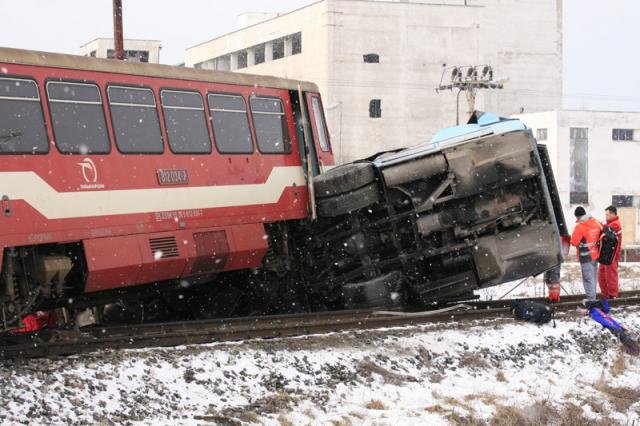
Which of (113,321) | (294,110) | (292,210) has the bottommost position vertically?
(113,321)

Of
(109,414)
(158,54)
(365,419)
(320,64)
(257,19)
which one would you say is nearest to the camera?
(109,414)

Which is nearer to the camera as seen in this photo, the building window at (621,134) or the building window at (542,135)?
the building window at (542,135)

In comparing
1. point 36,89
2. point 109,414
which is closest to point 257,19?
point 36,89

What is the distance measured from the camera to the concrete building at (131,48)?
64.8m

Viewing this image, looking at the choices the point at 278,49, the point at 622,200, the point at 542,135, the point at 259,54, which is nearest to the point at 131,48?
the point at 259,54

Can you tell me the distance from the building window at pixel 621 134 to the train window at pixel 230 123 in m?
38.3

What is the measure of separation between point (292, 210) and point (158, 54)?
2210 inches

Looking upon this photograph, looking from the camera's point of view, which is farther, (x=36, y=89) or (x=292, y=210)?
(x=292, y=210)

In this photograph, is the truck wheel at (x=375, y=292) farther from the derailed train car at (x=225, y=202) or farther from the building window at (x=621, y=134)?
the building window at (x=621, y=134)

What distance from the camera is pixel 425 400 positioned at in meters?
9.16

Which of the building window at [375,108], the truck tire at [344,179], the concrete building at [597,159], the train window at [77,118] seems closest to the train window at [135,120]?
the train window at [77,118]

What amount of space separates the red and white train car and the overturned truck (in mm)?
970

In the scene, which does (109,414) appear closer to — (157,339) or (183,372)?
(183,372)

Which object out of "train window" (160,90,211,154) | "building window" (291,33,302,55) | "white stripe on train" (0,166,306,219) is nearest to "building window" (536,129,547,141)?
"building window" (291,33,302,55)
